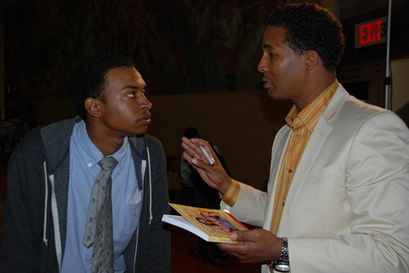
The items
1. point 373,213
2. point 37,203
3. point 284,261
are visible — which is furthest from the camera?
point 37,203

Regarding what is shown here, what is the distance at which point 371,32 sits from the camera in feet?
21.5

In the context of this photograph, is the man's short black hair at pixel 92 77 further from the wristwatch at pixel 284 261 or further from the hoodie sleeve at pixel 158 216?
the wristwatch at pixel 284 261

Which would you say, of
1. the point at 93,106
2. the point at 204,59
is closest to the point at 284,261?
the point at 93,106

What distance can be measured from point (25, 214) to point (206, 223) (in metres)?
1.03

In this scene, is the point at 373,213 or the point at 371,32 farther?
the point at 371,32

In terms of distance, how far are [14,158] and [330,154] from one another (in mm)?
1624

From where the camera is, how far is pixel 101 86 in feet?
8.15

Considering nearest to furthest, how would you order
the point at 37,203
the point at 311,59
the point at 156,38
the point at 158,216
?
the point at 311,59, the point at 37,203, the point at 158,216, the point at 156,38

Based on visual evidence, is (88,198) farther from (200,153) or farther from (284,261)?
(284,261)

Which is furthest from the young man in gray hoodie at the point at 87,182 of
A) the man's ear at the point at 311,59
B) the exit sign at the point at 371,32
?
the exit sign at the point at 371,32

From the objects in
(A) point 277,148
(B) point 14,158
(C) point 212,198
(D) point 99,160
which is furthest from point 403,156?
(C) point 212,198

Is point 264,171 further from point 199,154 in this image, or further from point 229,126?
point 199,154

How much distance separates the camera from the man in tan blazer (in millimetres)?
1640

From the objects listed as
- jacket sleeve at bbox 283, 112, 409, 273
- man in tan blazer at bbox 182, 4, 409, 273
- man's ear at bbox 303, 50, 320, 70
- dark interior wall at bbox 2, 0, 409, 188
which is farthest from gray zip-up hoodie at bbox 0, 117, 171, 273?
dark interior wall at bbox 2, 0, 409, 188
